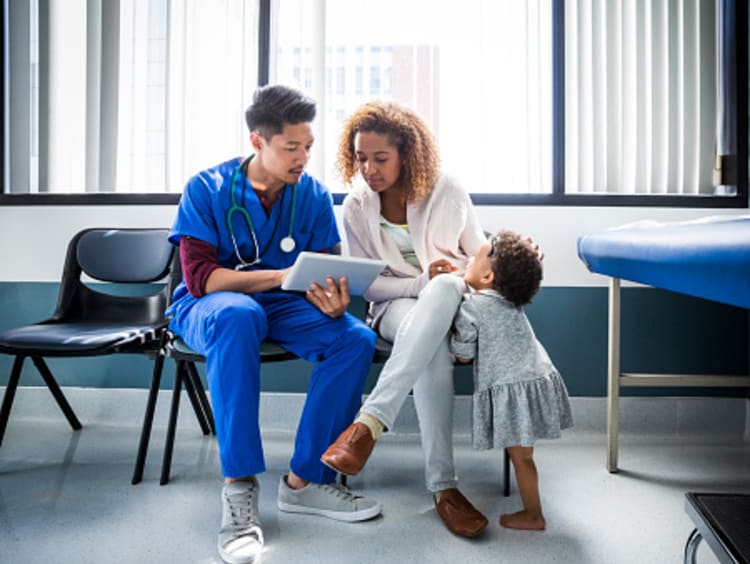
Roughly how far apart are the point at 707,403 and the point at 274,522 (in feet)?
5.72

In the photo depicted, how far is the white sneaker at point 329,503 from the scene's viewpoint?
59.9 inches

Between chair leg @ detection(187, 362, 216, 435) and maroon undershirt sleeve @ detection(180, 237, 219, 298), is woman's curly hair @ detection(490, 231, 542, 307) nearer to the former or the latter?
maroon undershirt sleeve @ detection(180, 237, 219, 298)

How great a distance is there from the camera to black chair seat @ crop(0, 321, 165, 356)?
1709 mm

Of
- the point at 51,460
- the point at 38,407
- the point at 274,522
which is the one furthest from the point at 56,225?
the point at 274,522

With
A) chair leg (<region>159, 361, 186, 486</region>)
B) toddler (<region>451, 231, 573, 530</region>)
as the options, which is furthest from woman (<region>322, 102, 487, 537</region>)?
chair leg (<region>159, 361, 186, 486</region>)

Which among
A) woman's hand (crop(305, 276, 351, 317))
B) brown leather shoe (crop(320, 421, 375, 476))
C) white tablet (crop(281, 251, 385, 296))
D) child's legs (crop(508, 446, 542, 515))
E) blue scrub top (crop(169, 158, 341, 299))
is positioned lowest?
child's legs (crop(508, 446, 542, 515))

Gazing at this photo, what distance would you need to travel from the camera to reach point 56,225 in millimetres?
2426

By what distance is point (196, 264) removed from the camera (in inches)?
64.1

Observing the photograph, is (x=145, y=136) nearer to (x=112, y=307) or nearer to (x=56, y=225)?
(x=56, y=225)

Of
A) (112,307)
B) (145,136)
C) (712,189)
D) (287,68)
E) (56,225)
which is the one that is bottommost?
(112,307)

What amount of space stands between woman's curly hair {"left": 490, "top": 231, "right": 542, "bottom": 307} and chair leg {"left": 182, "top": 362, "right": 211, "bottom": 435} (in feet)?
3.63

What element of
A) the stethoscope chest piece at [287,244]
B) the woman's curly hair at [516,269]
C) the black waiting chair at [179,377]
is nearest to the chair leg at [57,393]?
the black waiting chair at [179,377]

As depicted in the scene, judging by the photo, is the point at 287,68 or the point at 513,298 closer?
the point at 513,298

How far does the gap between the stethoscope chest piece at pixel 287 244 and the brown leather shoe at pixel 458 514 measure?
0.80 m
